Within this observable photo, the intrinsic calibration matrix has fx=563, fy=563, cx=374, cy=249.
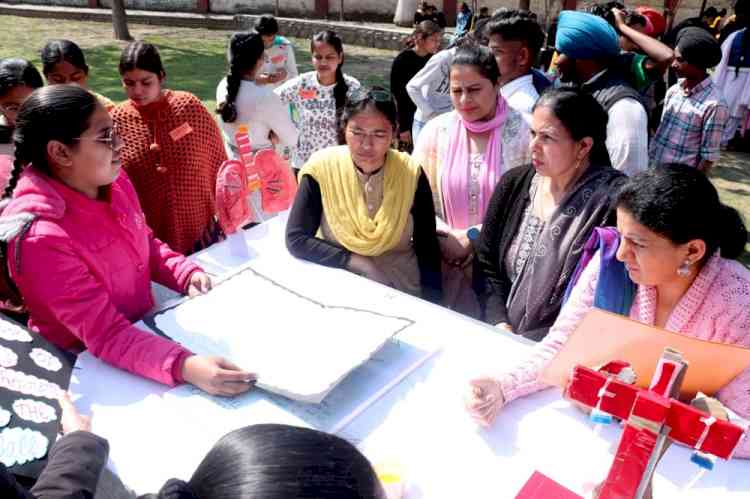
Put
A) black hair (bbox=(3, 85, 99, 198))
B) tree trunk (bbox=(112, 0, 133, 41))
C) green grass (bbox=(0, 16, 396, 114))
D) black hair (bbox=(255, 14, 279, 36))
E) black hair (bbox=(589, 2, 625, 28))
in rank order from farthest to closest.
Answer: tree trunk (bbox=(112, 0, 133, 41))
green grass (bbox=(0, 16, 396, 114))
black hair (bbox=(255, 14, 279, 36))
black hair (bbox=(589, 2, 625, 28))
black hair (bbox=(3, 85, 99, 198))

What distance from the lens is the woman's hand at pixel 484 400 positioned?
1.25 metres

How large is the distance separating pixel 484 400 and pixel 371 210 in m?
0.97

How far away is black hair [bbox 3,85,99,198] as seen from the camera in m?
1.46

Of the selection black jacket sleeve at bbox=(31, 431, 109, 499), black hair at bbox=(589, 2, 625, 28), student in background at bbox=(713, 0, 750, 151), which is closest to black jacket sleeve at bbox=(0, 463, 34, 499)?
black jacket sleeve at bbox=(31, 431, 109, 499)

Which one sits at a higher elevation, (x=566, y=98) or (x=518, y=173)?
(x=566, y=98)

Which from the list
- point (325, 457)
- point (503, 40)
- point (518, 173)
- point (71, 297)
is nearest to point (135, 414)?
point (71, 297)

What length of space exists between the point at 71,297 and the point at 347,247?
925 mm

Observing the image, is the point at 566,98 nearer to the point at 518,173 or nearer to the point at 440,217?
the point at 518,173

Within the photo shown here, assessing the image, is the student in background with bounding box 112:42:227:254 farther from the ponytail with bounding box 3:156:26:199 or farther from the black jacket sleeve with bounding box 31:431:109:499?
the black jacket sleeve with bounding box 31:431:109:499

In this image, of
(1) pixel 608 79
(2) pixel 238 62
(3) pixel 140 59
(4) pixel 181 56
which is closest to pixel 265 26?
(2) pixel 238 62

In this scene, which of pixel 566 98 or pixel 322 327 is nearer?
pixel 322 327

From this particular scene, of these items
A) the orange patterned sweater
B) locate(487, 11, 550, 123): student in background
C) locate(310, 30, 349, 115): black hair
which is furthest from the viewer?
locate(310, 30, 349, 115): black hair

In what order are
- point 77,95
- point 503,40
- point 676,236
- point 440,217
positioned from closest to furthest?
point 676,236, point 77,95, point 440,217, point 503,40

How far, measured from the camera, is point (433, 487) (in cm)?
111
